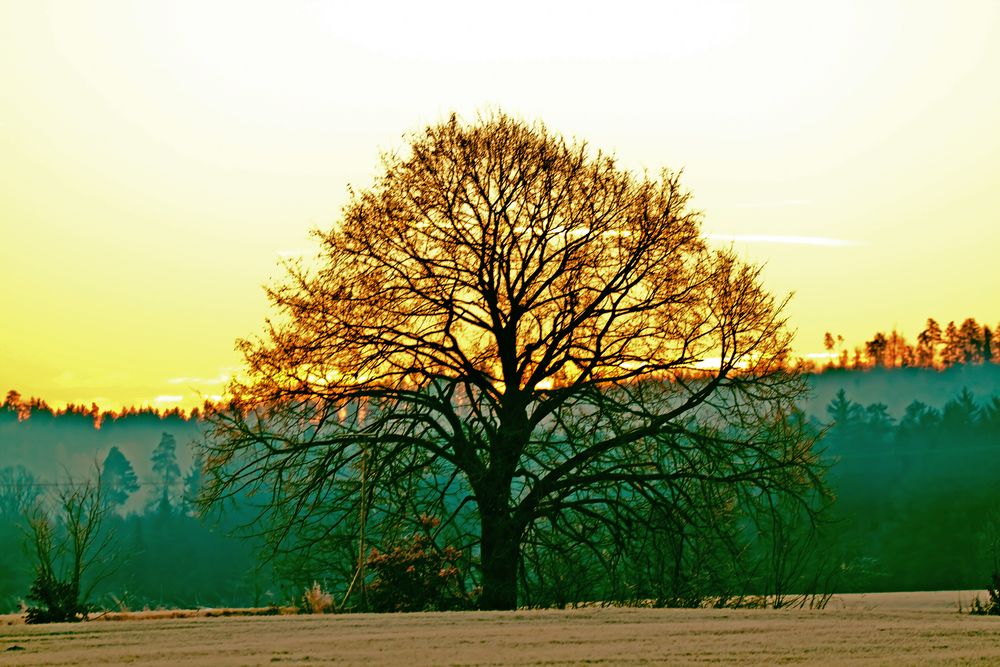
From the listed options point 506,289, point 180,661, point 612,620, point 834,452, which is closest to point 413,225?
point 506,289

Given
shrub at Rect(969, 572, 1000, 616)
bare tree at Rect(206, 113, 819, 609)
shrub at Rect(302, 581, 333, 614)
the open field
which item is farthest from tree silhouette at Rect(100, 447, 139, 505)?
the open field

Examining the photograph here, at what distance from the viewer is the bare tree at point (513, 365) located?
74.4ft

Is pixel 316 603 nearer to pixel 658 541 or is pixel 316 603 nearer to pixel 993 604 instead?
pixel 658 541

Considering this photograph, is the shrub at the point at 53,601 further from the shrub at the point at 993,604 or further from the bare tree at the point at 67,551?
the shrub at the point at 993,604

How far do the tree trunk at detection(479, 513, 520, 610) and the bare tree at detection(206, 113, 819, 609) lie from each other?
6cm

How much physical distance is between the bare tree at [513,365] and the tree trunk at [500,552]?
6 centimetres

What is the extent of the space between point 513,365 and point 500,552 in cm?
360

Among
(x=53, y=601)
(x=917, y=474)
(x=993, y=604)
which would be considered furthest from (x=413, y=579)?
(x=917, y=474)

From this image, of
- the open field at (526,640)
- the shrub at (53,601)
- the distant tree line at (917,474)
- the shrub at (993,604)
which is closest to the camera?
the open field at (526,640)

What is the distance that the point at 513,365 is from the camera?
2353 cm

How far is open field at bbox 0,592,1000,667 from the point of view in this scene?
9.63 metres

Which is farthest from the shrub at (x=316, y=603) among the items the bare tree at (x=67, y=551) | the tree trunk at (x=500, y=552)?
the tree trunk at (x=500, y=552)

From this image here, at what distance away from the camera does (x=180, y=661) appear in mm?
9680

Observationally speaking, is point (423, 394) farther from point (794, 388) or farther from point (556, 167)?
point (794, 388)
